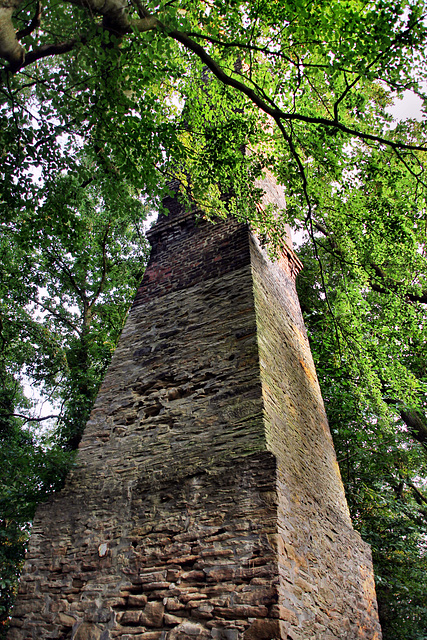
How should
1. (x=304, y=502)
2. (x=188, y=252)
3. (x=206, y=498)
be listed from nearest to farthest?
1. (x=206, y=498)
2. (x=304, y=502)
3. (x=188, y=252)

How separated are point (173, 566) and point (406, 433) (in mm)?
8185

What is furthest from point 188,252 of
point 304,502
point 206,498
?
point 304,502

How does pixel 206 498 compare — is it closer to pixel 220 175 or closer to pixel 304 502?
pixel 304 502

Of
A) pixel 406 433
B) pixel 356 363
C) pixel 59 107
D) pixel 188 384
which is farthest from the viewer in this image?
pixel 406 433

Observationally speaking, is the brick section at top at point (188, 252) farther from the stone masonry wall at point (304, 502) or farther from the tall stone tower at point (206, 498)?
the stone masonry wall at point (304, 502)

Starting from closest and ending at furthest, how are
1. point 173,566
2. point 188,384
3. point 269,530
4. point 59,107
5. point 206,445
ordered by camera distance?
point 269,530 → point 173,566 → point 206,445 → point 59,107 → point 188,384

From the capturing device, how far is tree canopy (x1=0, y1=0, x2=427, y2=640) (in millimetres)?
4105

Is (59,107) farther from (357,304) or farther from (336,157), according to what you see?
(357,304)

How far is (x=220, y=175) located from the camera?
217 inches

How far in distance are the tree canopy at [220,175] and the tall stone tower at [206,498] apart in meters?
1.04

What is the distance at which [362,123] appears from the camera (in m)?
5.64

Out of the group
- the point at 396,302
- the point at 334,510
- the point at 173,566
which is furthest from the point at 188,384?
the point at 396,302

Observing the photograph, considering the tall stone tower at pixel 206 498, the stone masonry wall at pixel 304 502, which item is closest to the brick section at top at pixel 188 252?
the tall stone tower at pixel 206 498

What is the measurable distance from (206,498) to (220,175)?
13.8 ft
